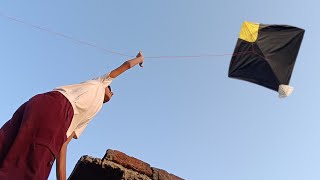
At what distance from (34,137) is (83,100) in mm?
481

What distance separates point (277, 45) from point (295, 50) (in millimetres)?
262

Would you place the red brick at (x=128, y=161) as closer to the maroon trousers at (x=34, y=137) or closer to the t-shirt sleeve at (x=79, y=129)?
the t-shirt sleeve at (x=79, y=129)

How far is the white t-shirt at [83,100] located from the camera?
7.40 feet

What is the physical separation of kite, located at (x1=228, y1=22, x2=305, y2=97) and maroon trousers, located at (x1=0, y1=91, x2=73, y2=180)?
3.58 m

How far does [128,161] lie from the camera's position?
3.79 metres

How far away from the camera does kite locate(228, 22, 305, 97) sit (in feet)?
16.6

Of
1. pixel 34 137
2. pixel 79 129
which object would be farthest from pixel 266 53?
pixel 34 137

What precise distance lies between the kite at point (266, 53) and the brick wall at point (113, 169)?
213cm

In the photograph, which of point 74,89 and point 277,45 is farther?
point 277,45

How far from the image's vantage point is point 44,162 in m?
1.87

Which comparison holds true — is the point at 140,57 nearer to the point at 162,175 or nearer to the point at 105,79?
the point at 105,79

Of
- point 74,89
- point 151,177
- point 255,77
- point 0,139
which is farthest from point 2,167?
point 255,77

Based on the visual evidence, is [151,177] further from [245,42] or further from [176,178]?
[245,42]

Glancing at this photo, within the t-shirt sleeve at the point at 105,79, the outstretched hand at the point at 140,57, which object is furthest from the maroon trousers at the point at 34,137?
the outstretched hand at the point at 140,57
